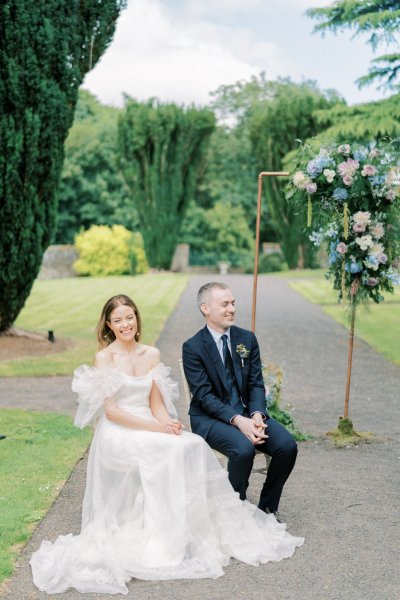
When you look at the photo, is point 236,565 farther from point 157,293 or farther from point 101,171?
point 101,171

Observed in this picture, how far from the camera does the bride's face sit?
494cm

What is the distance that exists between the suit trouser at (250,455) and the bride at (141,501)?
0.22 metres

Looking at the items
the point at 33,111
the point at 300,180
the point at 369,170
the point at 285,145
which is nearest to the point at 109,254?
the point at 285,145

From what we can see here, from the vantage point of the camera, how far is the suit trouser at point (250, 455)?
4910mm

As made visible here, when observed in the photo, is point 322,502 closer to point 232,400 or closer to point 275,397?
point 232,400

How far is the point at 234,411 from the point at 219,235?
3810 cm

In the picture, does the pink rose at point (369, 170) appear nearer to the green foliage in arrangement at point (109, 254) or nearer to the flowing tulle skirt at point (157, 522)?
the flowing tulle skirt at point (157, 522)

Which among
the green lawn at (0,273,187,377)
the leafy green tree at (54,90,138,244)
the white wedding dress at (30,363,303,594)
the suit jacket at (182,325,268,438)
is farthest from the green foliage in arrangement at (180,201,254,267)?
the white wedding dress at (30,363,303,594)

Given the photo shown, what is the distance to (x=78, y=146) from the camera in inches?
1677

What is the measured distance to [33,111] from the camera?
12.5m

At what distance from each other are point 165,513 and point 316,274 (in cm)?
2799

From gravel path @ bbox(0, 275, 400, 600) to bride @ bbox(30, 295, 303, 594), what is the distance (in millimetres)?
105

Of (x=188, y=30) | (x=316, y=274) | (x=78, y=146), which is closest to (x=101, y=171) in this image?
(x=78, y=146)

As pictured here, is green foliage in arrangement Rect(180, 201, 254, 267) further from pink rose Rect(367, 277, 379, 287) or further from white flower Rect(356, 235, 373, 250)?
white flower Rect(356, 235, 373, 250)
